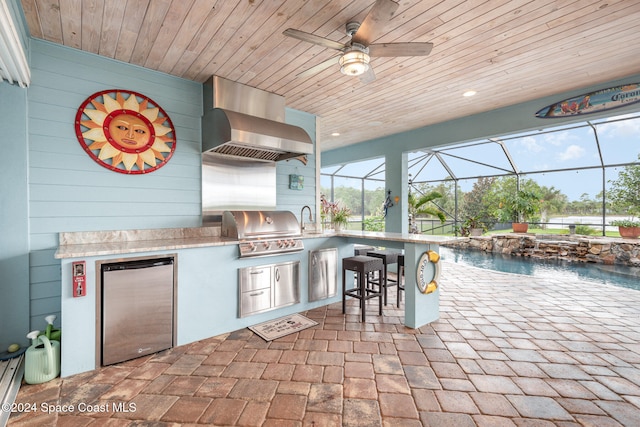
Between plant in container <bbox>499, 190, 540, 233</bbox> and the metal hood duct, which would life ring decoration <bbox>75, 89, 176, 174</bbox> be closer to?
the metal hood duct

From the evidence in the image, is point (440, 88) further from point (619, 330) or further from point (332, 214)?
point (619, 330)

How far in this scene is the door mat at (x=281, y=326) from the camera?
3.10 m

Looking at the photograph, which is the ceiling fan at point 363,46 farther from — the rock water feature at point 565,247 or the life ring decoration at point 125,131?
the rock water feature at point 565,247

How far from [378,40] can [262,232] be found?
7.70 ft

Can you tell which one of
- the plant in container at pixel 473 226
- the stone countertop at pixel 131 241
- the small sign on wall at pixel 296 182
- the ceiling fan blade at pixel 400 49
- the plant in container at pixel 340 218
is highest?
the ceiling fan blade at pixel 400 49

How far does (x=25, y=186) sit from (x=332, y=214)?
346cm

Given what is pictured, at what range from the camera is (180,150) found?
3490 mm

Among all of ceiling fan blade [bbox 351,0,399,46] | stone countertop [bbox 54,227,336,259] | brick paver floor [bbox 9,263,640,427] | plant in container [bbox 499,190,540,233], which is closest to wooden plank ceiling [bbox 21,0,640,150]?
ceiling fan blade [bbox 351,0,399,46]

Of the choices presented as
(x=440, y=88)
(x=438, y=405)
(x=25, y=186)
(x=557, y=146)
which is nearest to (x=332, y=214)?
(x=440, y=88)

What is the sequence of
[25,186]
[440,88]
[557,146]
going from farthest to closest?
[557,146] < [440,88] < [25,186]

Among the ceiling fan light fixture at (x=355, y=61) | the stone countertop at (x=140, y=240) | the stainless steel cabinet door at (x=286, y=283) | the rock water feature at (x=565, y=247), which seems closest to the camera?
the ceiling fan light fixture at (x=355, y=61)

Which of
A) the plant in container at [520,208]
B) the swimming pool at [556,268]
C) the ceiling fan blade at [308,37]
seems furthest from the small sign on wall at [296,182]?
the plant in container at [520,208]

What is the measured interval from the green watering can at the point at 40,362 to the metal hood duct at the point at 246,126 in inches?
89.5

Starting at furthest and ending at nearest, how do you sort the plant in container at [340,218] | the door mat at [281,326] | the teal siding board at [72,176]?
the plant in container at [340,218] < the door mat at [281,326] < the teal siding board at [72,176]
